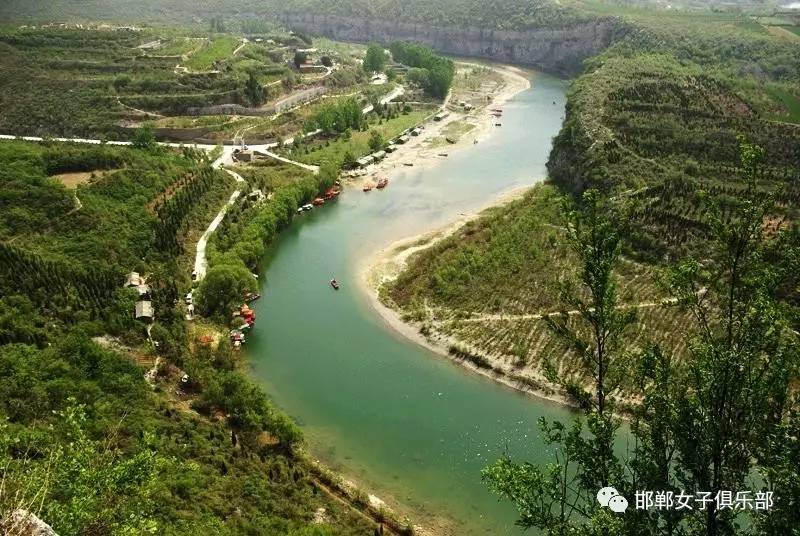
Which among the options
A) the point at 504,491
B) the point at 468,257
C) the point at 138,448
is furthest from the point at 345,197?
the point at 504,491

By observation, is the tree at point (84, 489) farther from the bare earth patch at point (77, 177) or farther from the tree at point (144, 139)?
the tree at point (144, 139)

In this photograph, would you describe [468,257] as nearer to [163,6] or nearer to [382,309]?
[382,309]

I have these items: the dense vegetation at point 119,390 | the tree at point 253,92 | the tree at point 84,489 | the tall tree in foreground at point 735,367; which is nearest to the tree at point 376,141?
the tree at point 253,92

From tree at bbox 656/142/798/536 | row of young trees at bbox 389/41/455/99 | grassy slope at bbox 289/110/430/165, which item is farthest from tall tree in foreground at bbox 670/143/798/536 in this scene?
row of young trees at bbox 389/41/455/99

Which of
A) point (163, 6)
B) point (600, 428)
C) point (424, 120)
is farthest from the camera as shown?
point (163, 6)

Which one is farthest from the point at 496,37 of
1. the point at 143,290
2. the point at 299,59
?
the point at 143,290

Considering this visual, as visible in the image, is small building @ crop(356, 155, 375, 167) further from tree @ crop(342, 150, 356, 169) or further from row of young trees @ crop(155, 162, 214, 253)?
row of young trees @ crop(155, 162, 214, 253)
